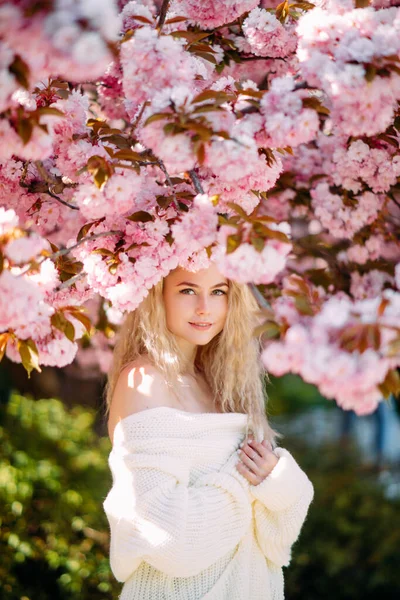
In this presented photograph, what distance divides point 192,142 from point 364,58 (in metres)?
0.49

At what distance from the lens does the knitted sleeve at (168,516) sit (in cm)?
214

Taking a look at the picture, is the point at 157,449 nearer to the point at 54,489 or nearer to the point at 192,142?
the point at 192,142

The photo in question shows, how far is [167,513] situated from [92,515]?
178 centimetres

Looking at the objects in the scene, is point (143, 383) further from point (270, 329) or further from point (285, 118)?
point (285, 118)

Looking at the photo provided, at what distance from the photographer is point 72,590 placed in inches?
137

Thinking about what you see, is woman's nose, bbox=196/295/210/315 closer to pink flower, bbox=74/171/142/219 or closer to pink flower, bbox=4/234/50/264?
pink flower, bbox=74/171/142/219

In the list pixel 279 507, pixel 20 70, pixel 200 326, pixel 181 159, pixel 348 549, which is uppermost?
pixel 20 70

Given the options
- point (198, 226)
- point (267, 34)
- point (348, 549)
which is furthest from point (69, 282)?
point (348, 549)

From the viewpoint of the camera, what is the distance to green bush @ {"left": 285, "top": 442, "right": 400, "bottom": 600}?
4.21 m

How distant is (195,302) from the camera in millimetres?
2387

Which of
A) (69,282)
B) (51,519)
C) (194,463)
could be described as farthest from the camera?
(51,519)

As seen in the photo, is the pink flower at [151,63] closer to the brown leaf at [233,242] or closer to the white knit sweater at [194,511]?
the brown leaf at [233,242]

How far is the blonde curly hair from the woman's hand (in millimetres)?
105

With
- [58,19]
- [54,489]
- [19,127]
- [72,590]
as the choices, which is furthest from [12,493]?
[58,19]
